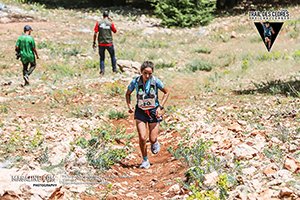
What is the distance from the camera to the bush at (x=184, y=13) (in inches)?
996

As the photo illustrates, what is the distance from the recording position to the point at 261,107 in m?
9.74

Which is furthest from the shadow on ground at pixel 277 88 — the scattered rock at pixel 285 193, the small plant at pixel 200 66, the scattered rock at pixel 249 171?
the scattered rock at pixel 285 193

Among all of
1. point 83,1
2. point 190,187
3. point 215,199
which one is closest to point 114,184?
point 190,187

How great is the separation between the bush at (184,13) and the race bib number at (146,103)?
59.2 ft

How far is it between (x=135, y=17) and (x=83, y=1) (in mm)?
7294

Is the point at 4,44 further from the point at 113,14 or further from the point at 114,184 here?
the point at 114,184

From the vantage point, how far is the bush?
25297 millimetres

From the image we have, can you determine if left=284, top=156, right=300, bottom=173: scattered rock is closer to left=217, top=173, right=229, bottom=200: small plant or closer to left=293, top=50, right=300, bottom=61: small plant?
left=217, top=173, right=229, bottom=200: small plant

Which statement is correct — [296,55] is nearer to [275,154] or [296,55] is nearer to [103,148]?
[103,148]

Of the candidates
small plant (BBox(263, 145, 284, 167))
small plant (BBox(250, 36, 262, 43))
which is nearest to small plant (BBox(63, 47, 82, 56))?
small plant (BBox(250, 36, 262, 43))

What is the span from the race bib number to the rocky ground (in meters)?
0.87

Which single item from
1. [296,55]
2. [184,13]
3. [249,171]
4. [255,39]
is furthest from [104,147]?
[184,13]

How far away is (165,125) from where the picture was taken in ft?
32.0

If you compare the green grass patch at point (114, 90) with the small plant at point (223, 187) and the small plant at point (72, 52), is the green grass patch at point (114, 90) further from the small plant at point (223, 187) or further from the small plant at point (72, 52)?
the small plant at point (223, 187)
